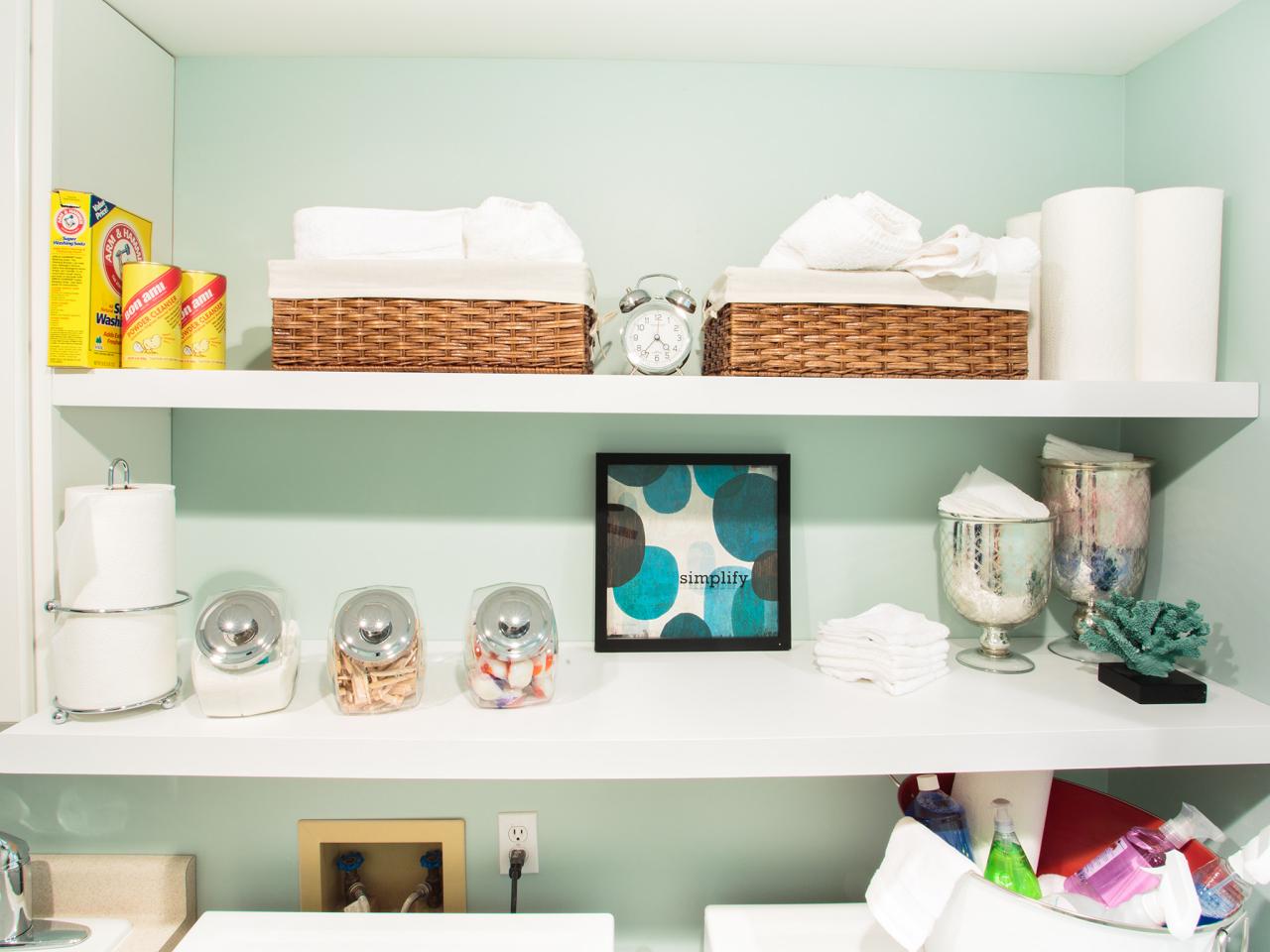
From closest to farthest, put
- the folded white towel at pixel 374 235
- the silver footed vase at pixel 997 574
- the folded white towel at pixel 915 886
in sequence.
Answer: the folded white towel at pixel 915 886
the folded white towel at pixel 374 235
the silver footed vase at pixel 997 574

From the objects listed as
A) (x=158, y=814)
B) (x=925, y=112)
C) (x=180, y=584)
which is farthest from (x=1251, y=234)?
(x=158, y=814)

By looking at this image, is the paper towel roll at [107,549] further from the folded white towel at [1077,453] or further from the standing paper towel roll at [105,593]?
the folded white towel at [1077,453]

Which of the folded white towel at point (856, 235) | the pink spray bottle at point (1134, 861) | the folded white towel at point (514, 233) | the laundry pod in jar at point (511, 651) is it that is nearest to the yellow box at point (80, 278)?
the folded white towel at point (514, 233)

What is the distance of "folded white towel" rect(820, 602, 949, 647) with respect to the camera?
3.53 feet

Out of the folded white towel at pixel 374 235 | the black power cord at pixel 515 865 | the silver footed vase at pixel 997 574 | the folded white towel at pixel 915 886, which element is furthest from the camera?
the black power cord at pixel 515 865

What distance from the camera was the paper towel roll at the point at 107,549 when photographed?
0.92 meters

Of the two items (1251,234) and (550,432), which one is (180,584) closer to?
(550,432)

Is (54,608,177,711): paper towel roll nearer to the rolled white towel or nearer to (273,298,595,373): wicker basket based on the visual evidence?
(273,298,595,373): wicker basket

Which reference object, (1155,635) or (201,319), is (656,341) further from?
(1155,635)

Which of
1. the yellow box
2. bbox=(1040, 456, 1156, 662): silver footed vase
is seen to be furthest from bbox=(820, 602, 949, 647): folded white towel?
the yellow box

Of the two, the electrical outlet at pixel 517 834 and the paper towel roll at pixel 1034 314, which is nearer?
the paper towel roll at pixel 1034 314

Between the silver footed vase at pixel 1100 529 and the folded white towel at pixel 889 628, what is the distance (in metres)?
0.22

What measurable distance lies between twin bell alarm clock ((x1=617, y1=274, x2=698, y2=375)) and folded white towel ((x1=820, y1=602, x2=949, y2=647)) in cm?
44

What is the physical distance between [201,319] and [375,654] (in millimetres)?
475
